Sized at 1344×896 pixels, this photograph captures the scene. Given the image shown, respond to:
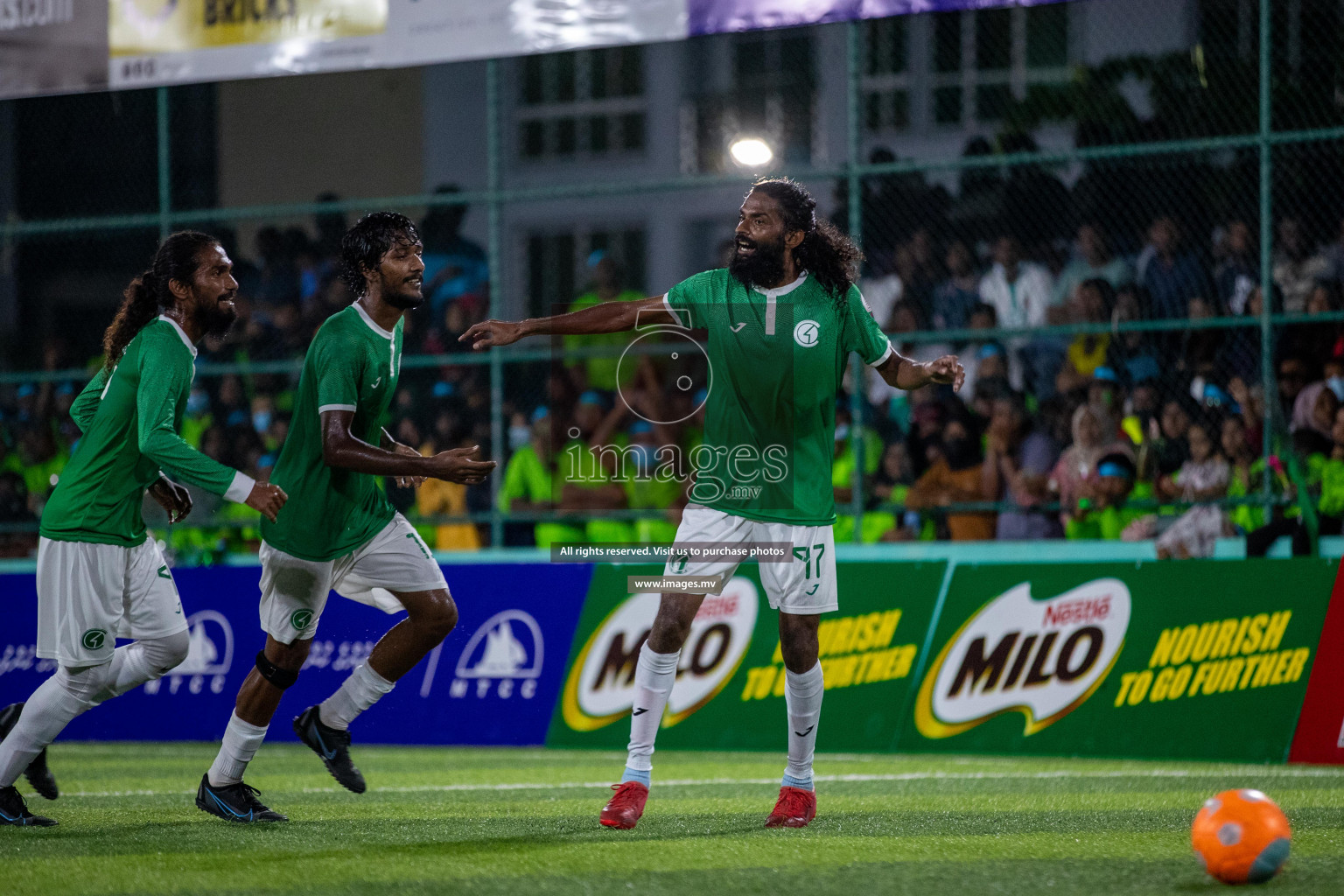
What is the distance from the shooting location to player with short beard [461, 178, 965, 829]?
5.96m

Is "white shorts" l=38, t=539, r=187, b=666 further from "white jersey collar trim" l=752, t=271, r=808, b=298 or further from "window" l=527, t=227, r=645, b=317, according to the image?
"window" l=527, t=227, r=645, b=317

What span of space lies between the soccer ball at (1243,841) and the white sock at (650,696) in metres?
2.09

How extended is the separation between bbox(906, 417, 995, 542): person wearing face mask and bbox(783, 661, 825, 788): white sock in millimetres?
4107

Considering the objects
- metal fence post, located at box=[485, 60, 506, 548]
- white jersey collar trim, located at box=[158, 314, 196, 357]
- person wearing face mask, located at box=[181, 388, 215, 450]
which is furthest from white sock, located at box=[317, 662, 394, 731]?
person wearing face mask, located at box=[181, 388, 215, 450]

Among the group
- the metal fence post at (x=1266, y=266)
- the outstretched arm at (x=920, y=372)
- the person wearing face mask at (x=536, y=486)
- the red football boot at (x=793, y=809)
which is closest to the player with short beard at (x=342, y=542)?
the red football boot at (x=793, y=809)

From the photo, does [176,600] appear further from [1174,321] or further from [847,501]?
[1174,321]

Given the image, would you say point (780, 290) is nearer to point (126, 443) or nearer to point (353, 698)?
point (353, 698)

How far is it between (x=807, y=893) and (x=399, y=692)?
620 centimetres

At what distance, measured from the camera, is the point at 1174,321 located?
31.1ft

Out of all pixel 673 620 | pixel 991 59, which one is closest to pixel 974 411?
pixel 673 620

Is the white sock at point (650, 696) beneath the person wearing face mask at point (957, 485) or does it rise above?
beneath

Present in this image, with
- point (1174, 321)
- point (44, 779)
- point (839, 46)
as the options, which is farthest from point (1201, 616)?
point (839, 46)

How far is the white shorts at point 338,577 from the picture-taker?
6.19m

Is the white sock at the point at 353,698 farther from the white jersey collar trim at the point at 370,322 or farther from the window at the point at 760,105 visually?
the window at the point at 760,105
